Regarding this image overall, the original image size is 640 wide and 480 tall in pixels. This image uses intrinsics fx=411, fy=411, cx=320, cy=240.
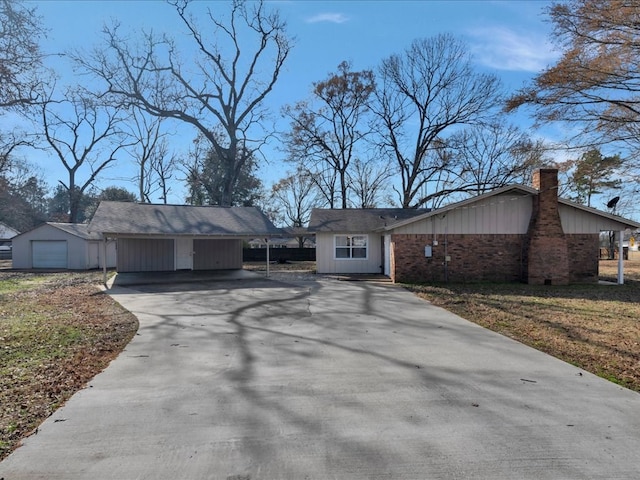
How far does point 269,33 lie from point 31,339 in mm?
28904

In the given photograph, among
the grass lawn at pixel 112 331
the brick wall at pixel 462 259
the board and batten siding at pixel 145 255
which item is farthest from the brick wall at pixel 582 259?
the board and batten siding at pixel 145 255

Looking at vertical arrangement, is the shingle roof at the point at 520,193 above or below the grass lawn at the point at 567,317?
above

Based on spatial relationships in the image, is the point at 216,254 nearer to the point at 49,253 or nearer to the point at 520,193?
the point at 49,253

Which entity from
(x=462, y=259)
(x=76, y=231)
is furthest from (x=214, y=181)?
(x=462, y=259)

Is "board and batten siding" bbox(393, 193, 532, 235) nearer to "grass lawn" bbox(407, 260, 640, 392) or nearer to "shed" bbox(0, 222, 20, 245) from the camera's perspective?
"grass lawn" bbox(407, 260, 640, 392)

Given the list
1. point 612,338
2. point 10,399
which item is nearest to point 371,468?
point 10,399

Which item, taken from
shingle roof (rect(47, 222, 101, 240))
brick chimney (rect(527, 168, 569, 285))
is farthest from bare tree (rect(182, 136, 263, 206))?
brick chimney (rect(527, 168, 569, 285))

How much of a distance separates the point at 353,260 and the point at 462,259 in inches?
228

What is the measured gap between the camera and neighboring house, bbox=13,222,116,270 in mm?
26438

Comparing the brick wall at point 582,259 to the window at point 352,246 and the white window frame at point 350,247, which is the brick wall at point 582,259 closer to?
the white window frame at point 350,247

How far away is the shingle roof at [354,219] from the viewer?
20.5 meters

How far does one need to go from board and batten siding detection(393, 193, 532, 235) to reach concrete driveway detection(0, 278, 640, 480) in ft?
31.7

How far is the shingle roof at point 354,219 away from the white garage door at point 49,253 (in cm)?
1715

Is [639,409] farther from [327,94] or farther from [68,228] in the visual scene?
[327,94]
